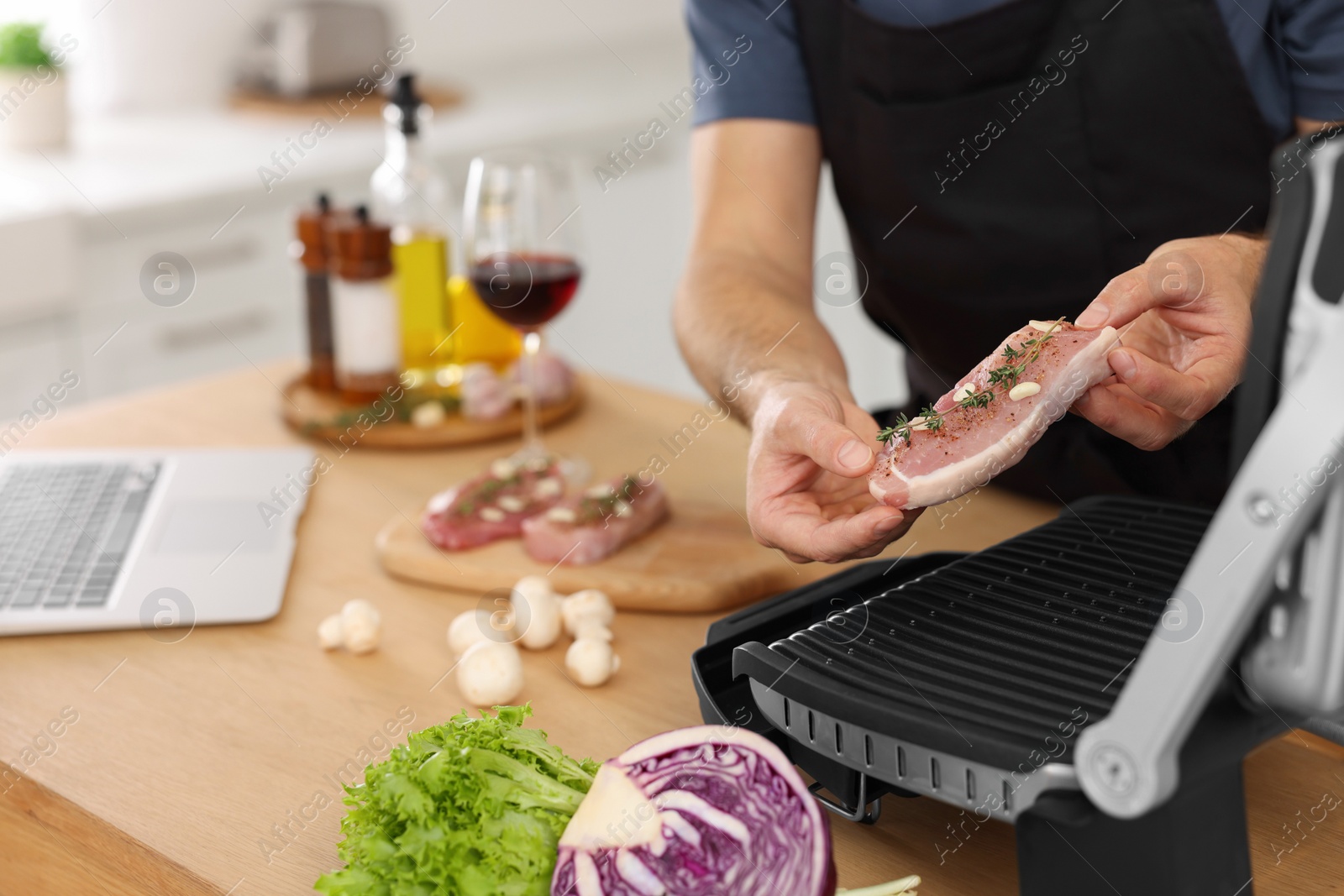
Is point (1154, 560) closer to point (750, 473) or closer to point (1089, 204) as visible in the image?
point (750, 473)

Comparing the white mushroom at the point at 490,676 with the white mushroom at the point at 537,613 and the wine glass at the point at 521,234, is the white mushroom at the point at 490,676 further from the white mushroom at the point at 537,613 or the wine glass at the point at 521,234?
the wine glass at the point at 521,234

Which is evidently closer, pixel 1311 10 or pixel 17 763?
pixel 17 763

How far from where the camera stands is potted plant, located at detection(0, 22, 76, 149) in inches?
115

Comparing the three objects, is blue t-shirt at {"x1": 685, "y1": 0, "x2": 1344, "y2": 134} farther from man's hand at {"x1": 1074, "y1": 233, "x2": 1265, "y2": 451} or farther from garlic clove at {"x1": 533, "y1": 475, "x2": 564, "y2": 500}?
garlic clove at {"x1": 533, "y1": 475, "x2": 564, "y2": 500}

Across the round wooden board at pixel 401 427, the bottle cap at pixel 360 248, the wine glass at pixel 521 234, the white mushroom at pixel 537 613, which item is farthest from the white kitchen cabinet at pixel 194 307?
the white mushroom at pixel 537 613

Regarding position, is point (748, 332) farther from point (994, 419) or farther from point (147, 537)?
point (147, 537)

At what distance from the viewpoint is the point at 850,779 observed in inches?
32.1

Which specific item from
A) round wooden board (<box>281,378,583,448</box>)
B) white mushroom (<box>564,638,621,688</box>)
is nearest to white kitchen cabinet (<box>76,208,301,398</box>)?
round wooden board (<box>281,378,583,448</box>)

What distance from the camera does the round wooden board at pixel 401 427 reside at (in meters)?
1.62

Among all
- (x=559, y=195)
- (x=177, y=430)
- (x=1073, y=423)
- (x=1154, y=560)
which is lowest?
(x=177, y=430)

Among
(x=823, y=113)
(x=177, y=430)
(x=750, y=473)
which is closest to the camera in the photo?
(x=750, y=473)

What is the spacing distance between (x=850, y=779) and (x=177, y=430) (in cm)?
122

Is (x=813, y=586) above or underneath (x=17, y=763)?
above

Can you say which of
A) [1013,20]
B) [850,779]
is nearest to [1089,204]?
[1013,20]
